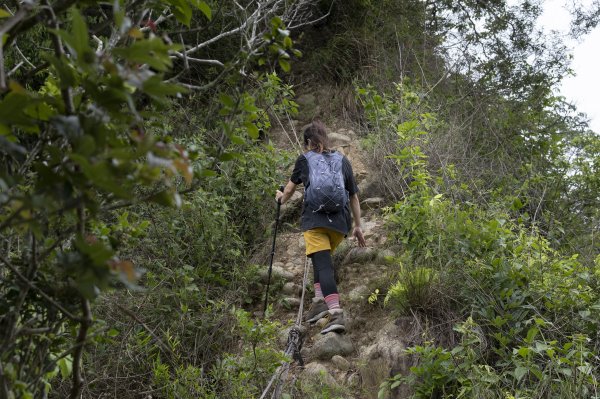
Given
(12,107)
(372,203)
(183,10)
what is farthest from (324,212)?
(12,107)

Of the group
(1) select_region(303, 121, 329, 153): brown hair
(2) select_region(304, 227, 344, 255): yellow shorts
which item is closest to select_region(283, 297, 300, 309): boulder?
(2) select_region(304, 227, 344, 255): yellow shorts

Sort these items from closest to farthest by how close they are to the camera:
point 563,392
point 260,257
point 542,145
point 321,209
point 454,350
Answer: point 563,392
point 454,350
point 321,209
point 260,257
point 542,145

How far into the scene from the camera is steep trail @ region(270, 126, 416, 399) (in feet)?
17.6

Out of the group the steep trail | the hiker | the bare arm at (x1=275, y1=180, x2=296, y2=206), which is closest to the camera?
the steep trail

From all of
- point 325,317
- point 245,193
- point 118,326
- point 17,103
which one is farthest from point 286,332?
point 17,103

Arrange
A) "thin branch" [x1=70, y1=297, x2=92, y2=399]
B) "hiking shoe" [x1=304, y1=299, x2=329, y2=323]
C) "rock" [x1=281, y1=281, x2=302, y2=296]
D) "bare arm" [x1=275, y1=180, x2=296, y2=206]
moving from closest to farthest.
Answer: "thin branch" [x1=70, y1=297, x2=92, y2=399] < "hiking shoe" [x1=304, y1=299, x2=329, y2=323] < "bare arm" [x1=275, y1=180, x2=296, y2=206] < "rock" [x1=281, y1=281, x2=302, y2=296]

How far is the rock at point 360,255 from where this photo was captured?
7.27 metres

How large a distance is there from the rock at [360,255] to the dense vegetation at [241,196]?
0.96 feet

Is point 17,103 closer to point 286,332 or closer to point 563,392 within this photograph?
point 563,392

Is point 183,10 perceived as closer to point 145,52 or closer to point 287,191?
point 145,52

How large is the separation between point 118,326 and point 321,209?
2.03m

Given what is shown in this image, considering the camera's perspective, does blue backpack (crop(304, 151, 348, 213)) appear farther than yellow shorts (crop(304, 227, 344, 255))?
No

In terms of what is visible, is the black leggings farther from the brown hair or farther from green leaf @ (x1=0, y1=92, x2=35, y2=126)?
green leaf @ (x1=0, y1=92, x2=35, y2=126)

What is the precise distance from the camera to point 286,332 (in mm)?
6262
